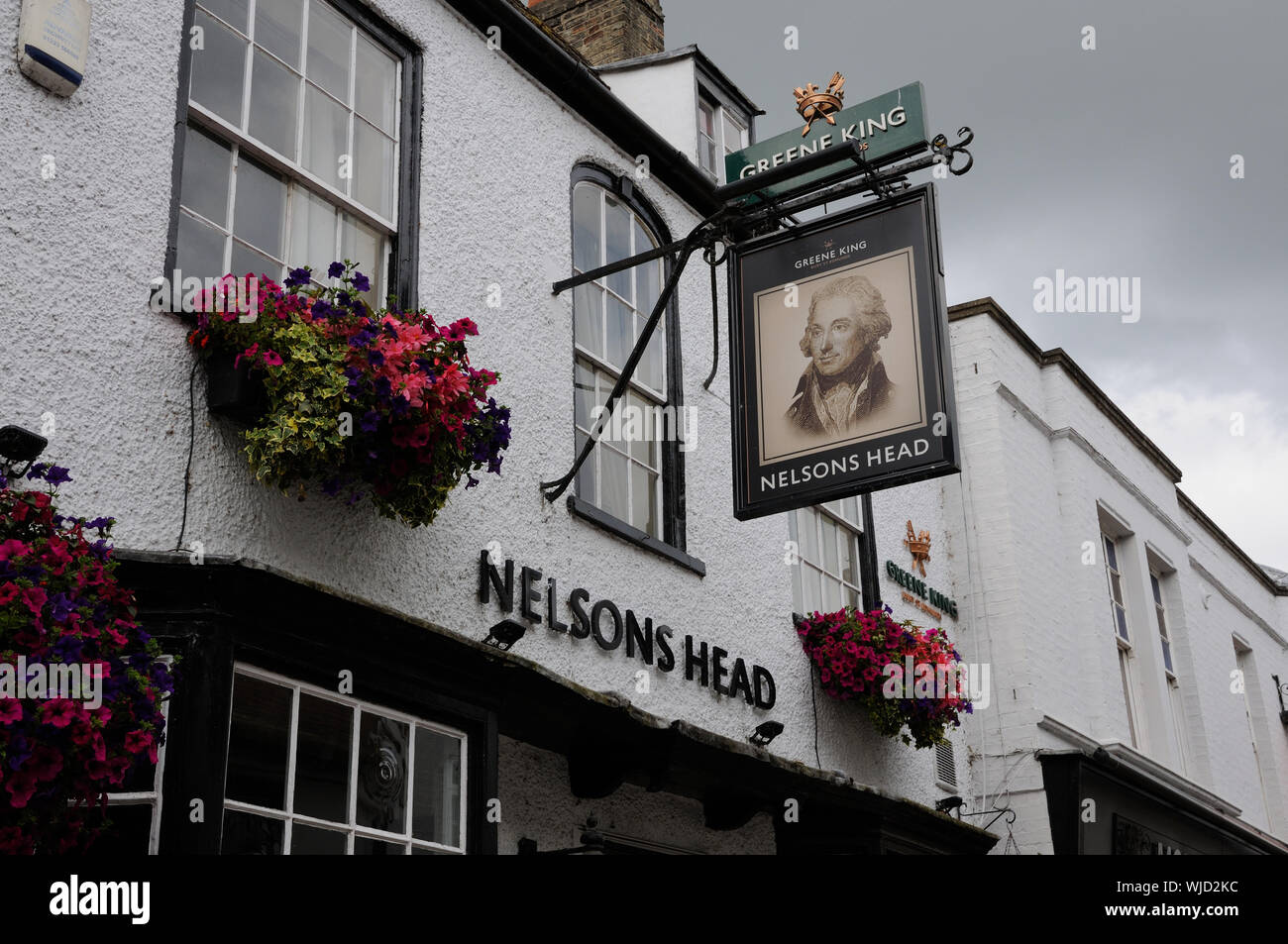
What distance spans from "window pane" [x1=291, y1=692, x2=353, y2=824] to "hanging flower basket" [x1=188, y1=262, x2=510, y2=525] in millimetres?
871

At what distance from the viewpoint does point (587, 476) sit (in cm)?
845

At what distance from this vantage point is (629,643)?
26.5 feet

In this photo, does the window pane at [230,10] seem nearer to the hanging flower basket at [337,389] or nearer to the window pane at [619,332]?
the hanging flower basket at [337,389]

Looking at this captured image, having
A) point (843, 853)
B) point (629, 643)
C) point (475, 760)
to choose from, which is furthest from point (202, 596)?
point (843, 853)

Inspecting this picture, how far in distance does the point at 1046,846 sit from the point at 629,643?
188 inches

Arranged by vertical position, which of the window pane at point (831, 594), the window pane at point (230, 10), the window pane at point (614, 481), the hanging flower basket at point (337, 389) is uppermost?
the window pane at point (230, 10)

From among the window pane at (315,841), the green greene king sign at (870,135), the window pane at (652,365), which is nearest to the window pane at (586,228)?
the window pane at (652,365)

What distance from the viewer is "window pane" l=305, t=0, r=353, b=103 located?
7270mm

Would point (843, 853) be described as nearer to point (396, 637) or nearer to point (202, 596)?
point (396, 637)

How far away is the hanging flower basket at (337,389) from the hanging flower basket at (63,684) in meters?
1.15

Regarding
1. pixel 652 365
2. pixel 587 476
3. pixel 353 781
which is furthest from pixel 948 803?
pixel 353 781

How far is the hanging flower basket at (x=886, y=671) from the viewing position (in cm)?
961
